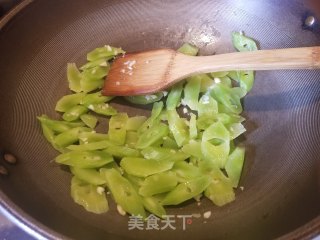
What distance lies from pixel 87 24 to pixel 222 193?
2.70 ft

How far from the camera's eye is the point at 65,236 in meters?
0.95

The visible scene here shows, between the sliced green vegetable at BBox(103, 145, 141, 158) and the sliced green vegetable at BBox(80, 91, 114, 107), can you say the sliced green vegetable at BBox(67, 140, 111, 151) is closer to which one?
the sliced green vegetable at BBox(103, 145, 141, 158)

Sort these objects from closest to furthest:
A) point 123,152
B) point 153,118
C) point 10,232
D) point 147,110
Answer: point 10,232 < point 123,152 < point 153,118 < point 147,110

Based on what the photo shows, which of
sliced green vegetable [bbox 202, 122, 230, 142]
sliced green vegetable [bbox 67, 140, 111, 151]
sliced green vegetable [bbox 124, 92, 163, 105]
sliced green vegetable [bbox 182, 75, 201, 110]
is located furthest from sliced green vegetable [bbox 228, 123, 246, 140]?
sliced green vegetable [bbox 67, 140, 111, 151]

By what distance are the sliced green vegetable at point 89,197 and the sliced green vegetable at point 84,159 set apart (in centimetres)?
6

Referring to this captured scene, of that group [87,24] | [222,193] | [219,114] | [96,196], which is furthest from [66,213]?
[87,24]

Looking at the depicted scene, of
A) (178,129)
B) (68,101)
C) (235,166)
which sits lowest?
(235,166)

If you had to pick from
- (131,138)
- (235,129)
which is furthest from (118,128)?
(235,129)

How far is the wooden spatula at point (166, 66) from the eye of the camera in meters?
1.23

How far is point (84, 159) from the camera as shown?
47.4 inches

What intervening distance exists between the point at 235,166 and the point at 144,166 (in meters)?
0.27

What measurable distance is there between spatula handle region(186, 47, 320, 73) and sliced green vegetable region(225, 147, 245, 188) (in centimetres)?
27

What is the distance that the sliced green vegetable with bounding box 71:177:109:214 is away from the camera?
1158 mm

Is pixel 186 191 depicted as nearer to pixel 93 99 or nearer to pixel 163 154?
pixel 163 154
